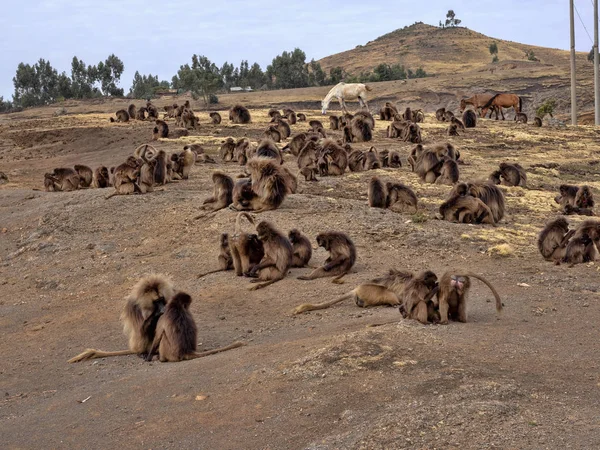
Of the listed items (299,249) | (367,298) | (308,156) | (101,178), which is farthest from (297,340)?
(101,178)

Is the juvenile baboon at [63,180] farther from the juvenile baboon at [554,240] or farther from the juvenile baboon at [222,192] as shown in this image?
the juvenile baboon at [554,240]

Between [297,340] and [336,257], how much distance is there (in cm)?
314

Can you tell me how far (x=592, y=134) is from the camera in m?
33.1

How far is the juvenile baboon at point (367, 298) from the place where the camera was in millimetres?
10172

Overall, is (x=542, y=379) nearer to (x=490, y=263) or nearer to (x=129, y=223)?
(x=490, y=263)

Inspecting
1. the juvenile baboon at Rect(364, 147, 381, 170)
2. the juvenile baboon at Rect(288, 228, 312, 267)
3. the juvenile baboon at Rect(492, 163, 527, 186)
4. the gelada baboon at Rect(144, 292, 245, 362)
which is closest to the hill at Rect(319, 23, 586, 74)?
the juvenile baboon at Rect(364, 147, 381, 170)

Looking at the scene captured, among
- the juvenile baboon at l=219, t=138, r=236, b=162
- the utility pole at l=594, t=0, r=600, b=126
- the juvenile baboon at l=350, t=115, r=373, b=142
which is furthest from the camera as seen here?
the utility pole at l=594, t=0, r=600, b=126

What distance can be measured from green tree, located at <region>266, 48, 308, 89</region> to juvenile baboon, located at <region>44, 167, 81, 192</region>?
52924 millimetres

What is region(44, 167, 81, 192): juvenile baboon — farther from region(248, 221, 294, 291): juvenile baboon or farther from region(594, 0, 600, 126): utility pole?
region(594, 0, 600, 126): utility pole

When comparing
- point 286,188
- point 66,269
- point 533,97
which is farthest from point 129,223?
point 533,97

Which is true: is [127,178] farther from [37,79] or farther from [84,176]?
[37,79]

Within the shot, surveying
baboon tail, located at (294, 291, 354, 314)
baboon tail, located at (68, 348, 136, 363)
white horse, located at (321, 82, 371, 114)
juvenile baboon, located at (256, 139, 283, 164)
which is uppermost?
white horse, located at (321, 82, 371, 114)

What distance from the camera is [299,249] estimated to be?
12.4 meters

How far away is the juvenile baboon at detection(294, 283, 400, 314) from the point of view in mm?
10172
